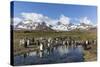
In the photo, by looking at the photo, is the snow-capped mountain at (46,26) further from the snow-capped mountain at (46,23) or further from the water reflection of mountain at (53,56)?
the water reflection of mountain at (53,56)

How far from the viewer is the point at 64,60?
2309mm

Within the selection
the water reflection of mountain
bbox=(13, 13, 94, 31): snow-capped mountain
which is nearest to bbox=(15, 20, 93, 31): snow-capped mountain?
bbox=(13, 13, 94, 31): snow-capped mountain

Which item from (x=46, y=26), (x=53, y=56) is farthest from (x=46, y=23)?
(x=53, y=56)

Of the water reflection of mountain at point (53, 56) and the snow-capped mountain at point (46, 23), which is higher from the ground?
the snow-capped mountain at point (46, 23)

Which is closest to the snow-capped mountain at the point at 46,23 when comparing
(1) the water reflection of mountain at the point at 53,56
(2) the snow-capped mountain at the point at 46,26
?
(2) the snow-capped mountain at the point at 46,26

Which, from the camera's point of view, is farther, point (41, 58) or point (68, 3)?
point (68, 3)

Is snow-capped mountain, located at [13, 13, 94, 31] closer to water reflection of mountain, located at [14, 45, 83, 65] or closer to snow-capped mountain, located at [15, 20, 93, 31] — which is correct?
snow-capped mountain, located at [15, 20, 93, 31]

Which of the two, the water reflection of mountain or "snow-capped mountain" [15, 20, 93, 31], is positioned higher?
"snow-capped mountain" [15, 20, 93, 31]
